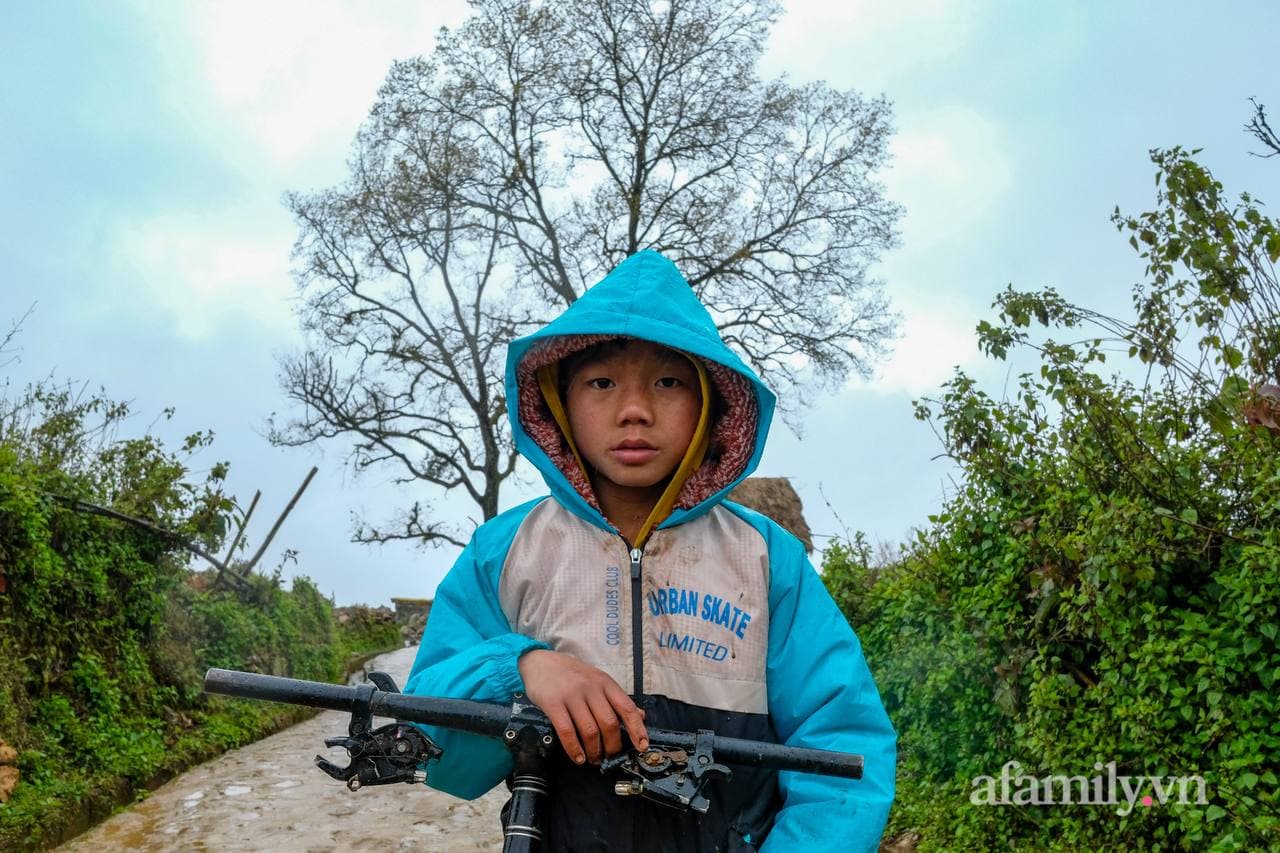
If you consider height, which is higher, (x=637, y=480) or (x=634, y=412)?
(x=634, y=412)

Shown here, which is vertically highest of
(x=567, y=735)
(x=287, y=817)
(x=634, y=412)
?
(x=634, y=412)

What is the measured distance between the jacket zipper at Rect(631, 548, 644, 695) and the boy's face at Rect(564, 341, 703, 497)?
0.65ft

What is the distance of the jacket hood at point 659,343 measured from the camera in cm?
221

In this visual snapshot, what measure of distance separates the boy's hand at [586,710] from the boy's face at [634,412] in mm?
509

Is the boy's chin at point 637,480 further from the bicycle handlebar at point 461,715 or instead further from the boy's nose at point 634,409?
the bicycle handlebar at point 461,715

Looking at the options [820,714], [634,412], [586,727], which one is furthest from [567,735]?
[634,412]

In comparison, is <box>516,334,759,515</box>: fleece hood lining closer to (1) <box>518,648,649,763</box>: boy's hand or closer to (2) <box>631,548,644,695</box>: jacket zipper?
(2) <box>631,548,644,695</box>: jacket zipper

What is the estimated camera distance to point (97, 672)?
24.6ft

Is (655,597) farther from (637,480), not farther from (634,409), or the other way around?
(634,409)

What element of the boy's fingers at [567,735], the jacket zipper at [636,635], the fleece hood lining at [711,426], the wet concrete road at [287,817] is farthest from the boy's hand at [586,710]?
the wet concrete road at [287,817]

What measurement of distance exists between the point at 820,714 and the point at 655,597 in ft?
1.31

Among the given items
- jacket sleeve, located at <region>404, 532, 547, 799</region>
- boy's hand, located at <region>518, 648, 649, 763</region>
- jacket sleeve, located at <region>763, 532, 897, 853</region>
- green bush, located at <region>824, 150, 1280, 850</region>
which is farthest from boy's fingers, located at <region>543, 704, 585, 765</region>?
green bush, located at <region>824, 150, 1280, 850</region>

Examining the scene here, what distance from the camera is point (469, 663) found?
1.96m

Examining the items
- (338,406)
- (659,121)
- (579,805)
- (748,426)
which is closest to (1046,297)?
(748,426)
